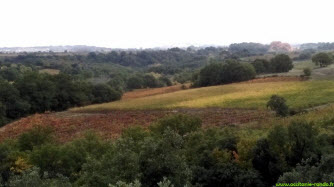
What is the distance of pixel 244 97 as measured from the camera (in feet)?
215

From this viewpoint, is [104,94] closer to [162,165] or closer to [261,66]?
[261,66]

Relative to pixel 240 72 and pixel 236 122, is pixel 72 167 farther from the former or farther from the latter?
pixel 240 72

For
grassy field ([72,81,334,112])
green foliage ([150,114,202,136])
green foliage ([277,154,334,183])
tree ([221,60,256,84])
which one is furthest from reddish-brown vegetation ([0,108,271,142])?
tree ([221,60,256,84])

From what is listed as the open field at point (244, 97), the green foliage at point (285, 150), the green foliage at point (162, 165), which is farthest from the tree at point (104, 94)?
the green foliage at point (162, 165)

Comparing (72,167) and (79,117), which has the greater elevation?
(72,167)

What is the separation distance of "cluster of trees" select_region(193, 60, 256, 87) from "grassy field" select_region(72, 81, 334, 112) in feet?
37.0

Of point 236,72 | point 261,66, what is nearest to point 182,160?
point 236,72

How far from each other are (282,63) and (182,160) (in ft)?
295

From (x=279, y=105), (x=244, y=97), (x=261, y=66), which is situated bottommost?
(x=244, y=97)

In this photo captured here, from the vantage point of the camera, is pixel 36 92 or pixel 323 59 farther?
pixel 323 59

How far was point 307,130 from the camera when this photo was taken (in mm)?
22156

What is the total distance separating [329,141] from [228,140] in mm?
6405

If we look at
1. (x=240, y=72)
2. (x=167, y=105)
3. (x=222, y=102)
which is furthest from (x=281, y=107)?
(x=240, y=72)

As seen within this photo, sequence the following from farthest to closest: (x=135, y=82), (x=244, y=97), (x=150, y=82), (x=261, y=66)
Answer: (x=150, y=82)
(x=135, y=82)
(x=261, y=66)
(x=244, y=97)
